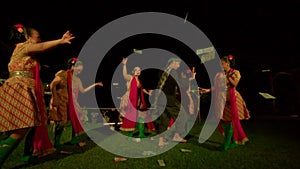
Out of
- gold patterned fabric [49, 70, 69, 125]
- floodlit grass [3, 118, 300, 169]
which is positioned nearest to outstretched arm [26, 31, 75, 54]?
gold patterned fabric [49, 70, 69, 125]

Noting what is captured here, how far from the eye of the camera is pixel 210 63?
17516mm

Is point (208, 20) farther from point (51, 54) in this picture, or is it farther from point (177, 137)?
point (177, 137)

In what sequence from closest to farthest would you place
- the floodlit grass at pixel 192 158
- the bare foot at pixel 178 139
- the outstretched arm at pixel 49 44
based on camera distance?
the outstretched arm at pixel 49 44 → the floodlit grass at pixel 192 158 → the bare foot at pixel 178 139

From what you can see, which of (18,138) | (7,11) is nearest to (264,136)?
(18,138)

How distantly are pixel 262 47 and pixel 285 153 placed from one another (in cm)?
1490

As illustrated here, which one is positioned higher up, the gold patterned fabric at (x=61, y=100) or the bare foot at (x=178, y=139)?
the gold patterned fabric at (x=61, y=100)

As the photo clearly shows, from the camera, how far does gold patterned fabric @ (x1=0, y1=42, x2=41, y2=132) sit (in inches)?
149

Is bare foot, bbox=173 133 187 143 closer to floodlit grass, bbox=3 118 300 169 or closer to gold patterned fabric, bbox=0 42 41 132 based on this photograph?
floodlit grass, bbox=3 118 300 169

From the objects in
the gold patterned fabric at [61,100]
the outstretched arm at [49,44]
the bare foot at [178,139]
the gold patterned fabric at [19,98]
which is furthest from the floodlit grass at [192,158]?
the outstretched arm at [49,44]

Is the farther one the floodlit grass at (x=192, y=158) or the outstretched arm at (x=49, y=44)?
the floodlit grass at (x=192, y=158)

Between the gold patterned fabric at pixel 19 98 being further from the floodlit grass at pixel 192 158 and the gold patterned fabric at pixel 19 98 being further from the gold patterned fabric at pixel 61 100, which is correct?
the gold patterned fabric at pixel 61 100

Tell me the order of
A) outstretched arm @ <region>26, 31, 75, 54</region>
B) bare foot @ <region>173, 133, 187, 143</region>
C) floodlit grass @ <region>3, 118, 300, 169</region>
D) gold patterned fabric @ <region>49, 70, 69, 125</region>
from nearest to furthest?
outstretched arm @ <region>26, 31, 75, 54</region>, floodlit grass @ <region>3, 118, 300, 169</region>, gold patterned fabric @ <region>49, 70, 69, 125</region>, bare foot @ <region>173, 133, 187, 143</region>

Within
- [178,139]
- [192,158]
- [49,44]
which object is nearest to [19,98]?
[49,44]

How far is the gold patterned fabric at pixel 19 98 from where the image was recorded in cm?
378
